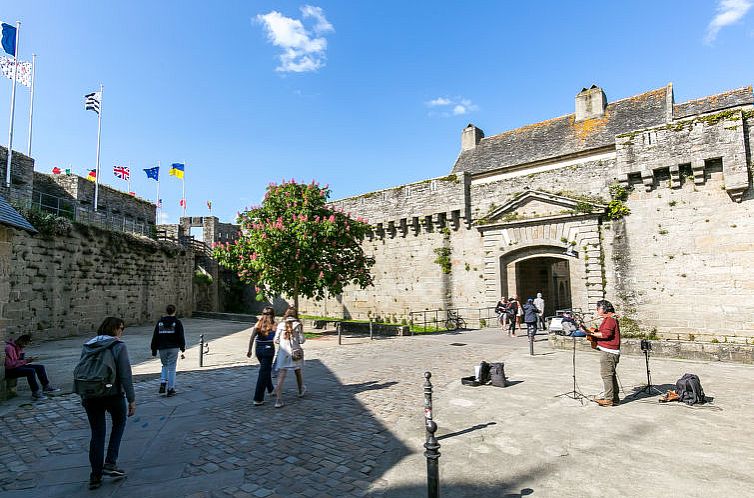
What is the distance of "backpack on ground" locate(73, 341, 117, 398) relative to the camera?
4004mm

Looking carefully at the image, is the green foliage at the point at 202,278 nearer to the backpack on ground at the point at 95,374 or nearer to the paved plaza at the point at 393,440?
the paved plaza at the point at 393,440

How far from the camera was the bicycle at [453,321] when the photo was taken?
19.0 metres

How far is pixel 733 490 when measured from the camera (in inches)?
150

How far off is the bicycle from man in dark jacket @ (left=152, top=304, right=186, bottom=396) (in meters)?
13.4

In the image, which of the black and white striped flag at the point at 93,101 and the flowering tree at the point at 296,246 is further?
the black and white striped flag at the point at 93,101

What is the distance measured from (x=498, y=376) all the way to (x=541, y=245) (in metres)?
11.1

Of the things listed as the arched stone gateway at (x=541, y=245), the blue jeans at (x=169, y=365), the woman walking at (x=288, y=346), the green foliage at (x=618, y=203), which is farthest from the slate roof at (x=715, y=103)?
the blue jeans at (x=169, y=365)

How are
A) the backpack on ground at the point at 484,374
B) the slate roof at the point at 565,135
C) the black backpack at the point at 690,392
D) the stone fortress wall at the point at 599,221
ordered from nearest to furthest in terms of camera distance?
the black backpack at the point at 690,392 → the backpack on ground at the point at 484,374 → the stone fortress wall at the point at 599,221 → the slate roof at the point at 565,135

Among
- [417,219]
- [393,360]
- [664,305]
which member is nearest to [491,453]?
[393,360]

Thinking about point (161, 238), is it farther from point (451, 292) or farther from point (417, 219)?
point (451, 292)

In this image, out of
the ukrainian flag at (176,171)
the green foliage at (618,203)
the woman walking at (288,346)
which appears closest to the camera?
the woman walking at (288,346)

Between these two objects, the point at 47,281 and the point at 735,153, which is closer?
the point at 735,153

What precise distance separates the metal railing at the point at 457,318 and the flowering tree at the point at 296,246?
177 inches

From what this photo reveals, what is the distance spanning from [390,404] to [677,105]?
22192mm
